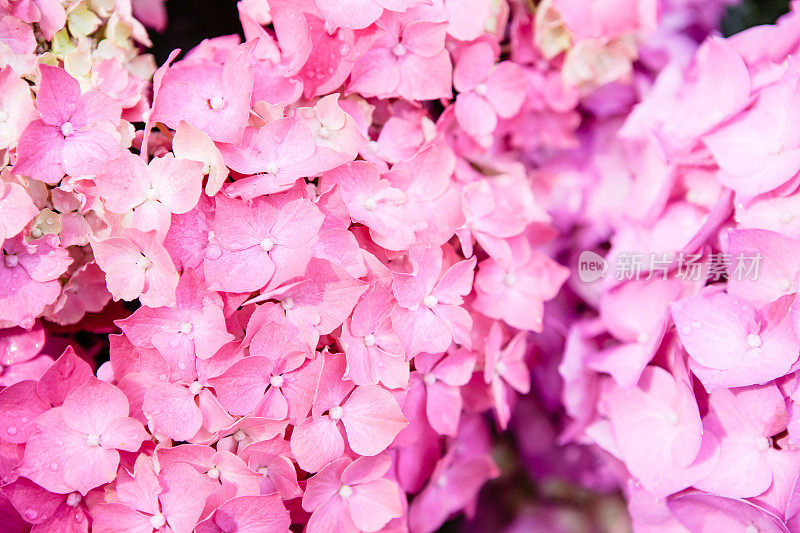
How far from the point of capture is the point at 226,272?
15.7 inches

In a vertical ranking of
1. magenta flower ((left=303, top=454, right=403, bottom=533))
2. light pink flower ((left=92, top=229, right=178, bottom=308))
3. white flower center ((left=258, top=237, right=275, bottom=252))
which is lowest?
magenta flower ((left=303, top=454, right=403, bottom=533))

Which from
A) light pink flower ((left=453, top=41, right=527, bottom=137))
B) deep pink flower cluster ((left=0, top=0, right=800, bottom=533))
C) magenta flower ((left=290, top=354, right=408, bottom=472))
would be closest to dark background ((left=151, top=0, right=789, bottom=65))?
deep pink flower cluster ((left=0, top=0, right=800, bottom=533))

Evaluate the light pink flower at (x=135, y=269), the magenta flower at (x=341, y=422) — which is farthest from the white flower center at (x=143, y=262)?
the magenta flower at (x=341, y=422)

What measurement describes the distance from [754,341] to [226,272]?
1.12 ft

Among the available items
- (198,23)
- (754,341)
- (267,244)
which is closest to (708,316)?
(754,341)

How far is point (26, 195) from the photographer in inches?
15.8

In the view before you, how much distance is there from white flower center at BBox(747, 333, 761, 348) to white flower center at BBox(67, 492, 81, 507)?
0.45 meters

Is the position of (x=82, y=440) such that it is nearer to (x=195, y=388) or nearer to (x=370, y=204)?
(x=195, y=388)

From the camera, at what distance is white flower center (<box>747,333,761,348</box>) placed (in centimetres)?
43

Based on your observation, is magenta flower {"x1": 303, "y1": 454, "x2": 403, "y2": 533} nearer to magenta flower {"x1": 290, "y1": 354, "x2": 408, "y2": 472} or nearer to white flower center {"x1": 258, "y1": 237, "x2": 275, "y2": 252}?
magenta flower {"x1": 290, "y1": 354, "x2": 408, "y2": 472}

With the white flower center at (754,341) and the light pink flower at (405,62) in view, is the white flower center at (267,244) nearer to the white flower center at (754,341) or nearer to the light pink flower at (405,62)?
the light pink flower at (405,62)

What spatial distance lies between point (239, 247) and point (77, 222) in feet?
0.38

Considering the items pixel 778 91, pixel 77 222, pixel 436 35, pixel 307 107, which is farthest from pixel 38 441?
pixel 778 91

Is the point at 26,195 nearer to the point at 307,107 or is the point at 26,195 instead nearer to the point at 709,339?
the point at 307,107
